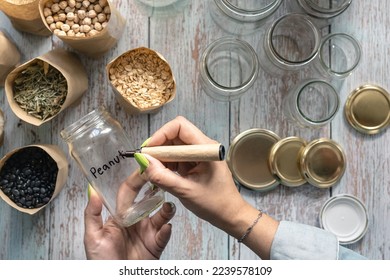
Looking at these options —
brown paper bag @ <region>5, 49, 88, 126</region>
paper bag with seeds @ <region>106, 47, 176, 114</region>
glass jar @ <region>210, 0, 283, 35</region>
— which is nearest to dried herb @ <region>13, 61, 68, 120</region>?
brown paper bag @ <region>5, 49, 88, 126</region>

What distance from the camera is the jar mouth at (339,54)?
125cm

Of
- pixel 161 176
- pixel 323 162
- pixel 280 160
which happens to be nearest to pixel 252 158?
pixel 280 160

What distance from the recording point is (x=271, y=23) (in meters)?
1.26

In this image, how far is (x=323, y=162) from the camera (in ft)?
4.11

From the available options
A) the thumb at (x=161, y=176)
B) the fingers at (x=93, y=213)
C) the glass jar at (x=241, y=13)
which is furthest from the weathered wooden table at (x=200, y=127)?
the thumb at (x=161, y=176)

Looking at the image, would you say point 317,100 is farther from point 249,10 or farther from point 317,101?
point 249,10

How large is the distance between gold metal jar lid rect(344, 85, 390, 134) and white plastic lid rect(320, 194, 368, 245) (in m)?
0.18

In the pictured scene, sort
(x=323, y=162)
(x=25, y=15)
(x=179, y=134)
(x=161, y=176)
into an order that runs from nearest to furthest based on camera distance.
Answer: (x=161, y=176), (x=179, y=134), (x=25, y=15), (x=323, y=162)

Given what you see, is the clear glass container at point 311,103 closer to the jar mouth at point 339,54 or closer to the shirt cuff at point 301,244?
the jar mouth at point 339,54

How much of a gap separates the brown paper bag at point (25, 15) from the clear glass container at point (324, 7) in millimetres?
601

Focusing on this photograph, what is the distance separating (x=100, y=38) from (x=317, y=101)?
21.1 inches

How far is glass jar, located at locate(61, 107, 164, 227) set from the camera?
1.07 meters

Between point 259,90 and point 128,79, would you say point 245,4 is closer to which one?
point 259,90
